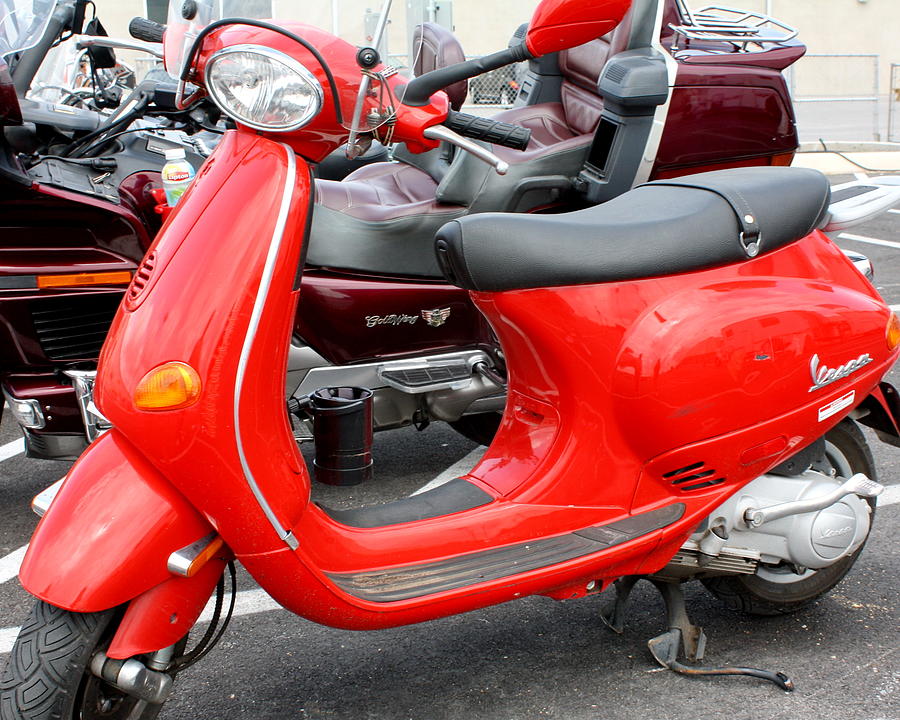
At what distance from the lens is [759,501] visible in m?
2.37

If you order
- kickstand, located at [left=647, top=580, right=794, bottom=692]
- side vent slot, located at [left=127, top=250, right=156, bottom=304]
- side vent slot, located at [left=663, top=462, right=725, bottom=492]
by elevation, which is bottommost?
kickstand, located at [left=647, top=580, right=794, bottom=692]

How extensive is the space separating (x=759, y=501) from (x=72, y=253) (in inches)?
87.1

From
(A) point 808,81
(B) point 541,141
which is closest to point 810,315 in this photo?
(B) point 541,141

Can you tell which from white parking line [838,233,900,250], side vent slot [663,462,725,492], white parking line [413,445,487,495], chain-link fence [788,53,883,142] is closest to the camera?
side vent slot [663,462,725,492]

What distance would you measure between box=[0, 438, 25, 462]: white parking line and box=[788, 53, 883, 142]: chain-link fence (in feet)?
35.8

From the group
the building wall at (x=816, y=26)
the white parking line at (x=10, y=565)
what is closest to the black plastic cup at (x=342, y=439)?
the white parking line at (x=10, y=565)

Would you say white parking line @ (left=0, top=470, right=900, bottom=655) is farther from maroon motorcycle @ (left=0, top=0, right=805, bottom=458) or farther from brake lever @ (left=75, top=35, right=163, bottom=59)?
brake lever @ (left=75, top=35, right=163, bottom=59)

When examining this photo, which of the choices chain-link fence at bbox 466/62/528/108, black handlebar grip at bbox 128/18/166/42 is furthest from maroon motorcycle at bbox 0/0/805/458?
chain-link fence at bbox 466/62/528/108

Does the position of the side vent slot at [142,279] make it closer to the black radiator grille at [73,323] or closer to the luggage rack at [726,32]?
the black radiator grille at [73,323]

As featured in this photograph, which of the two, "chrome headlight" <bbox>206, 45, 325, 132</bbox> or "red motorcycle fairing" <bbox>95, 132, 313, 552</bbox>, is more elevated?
"chrome headlight" <bbox>206, 45, 325, 132</bbox>

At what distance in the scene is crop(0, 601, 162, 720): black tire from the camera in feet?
5.93

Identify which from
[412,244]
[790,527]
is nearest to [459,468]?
[412,244]

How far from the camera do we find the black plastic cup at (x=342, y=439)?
2.68 meters

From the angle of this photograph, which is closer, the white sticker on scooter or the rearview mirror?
the rearview mirror
